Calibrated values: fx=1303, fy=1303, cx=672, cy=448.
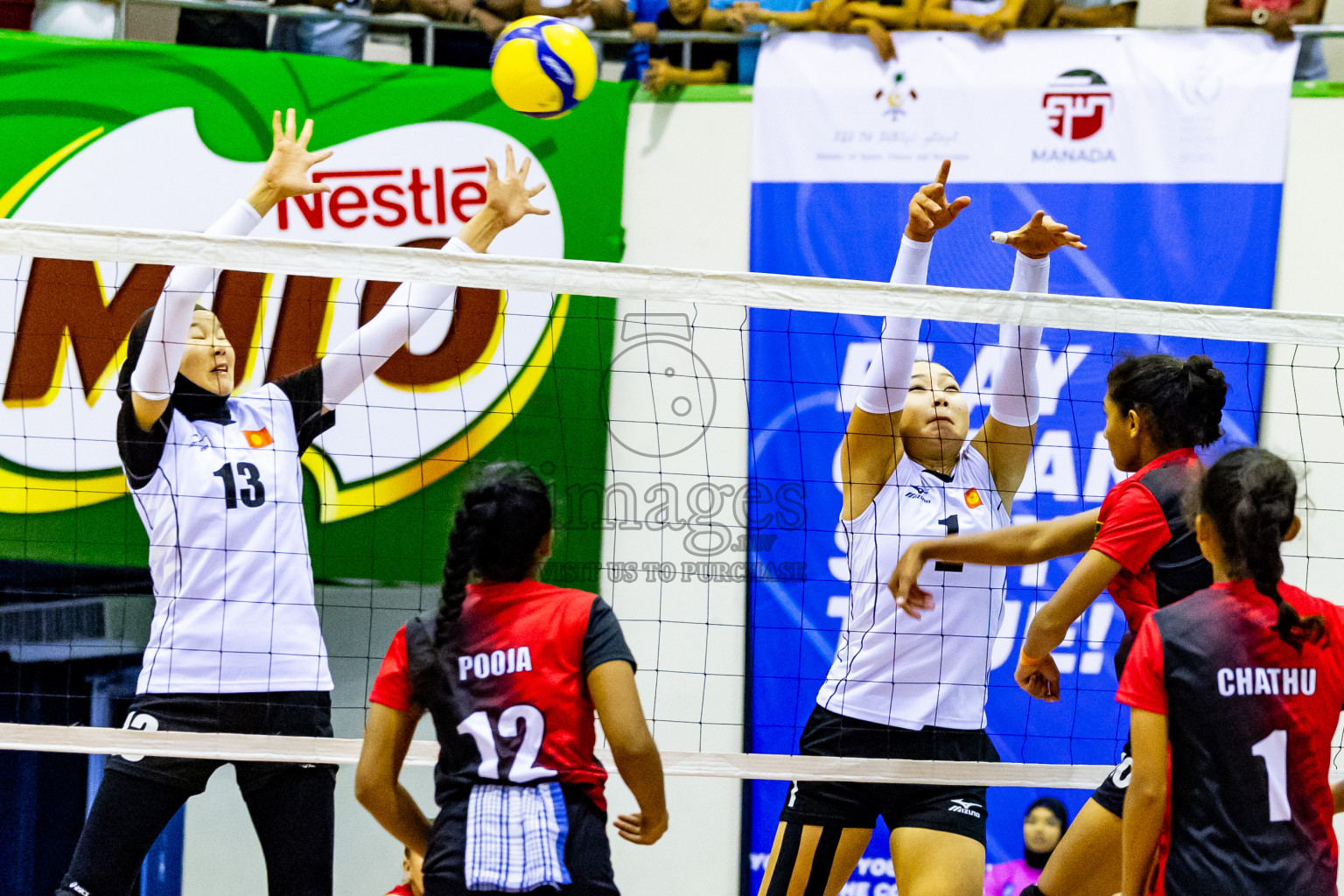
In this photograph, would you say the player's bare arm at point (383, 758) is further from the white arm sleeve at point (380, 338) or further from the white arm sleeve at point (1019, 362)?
the white arm sleeve at point (1019, 362)

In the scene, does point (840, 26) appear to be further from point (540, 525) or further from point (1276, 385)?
point (540, 525)

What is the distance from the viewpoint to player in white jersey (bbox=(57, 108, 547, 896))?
11.0 feet

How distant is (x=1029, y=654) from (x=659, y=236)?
3521 mm

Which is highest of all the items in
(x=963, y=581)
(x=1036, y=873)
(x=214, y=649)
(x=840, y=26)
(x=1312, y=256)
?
(x=840, y=26)

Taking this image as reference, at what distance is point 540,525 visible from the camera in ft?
8.32

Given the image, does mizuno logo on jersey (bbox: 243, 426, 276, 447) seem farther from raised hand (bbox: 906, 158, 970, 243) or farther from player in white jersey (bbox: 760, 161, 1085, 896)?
raised hand (bbox: 906, 158, 970, 243)

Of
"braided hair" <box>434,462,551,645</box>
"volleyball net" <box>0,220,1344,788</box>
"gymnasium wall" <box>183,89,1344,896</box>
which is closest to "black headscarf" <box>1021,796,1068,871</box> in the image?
"volleyball net" <box>0,220,1344,788</box>

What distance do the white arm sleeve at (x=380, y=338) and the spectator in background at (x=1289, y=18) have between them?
4081 mm

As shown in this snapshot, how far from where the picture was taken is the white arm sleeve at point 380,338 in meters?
3.47

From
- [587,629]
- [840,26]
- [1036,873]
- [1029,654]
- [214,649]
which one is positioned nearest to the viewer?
[587,629]

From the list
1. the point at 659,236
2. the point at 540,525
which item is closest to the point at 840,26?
the point at 659,236

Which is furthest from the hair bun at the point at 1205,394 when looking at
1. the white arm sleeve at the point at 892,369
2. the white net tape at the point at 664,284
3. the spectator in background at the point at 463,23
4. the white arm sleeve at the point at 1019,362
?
the spectator in background at the point at 463,23

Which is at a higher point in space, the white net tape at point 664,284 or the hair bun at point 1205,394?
the white net tape at point 664,284

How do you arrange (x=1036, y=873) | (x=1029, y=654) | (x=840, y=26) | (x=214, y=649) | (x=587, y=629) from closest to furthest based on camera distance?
1. (x=587, y=629)
2. (x=1029, y=654)
3. (x=214, y=649)
4. (x=1036, y=873)
5. (x=840, y=26)
